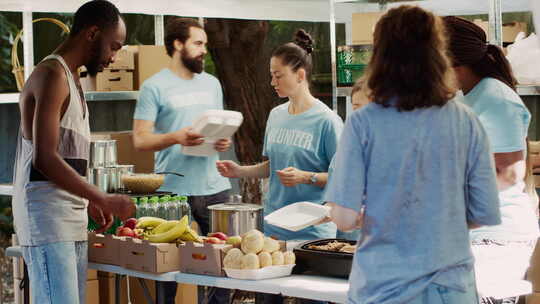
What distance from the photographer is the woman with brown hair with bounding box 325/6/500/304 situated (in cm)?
233

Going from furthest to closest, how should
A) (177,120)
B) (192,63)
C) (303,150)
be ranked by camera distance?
(192,63) → (177,120) → (303,150)

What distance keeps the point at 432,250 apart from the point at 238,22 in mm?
4727

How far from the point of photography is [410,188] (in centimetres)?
234

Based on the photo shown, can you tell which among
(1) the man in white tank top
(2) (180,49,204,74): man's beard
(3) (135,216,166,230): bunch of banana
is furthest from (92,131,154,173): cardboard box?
(1) the man in white tank top

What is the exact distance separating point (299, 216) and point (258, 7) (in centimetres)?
333

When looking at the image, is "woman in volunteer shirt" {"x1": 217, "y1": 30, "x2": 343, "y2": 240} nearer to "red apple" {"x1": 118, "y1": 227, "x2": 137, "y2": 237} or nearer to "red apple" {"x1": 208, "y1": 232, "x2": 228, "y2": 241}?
"red apple" {"x1": 208, "y1": 232, "x2": 228, "y2": 241}

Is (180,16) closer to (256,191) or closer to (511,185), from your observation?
(256,191)

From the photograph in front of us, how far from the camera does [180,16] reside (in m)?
6.24

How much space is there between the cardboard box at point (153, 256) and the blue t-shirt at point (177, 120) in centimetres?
128

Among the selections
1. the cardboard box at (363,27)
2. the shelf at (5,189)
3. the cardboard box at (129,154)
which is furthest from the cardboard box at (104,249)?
the cardboard box at (363,27)

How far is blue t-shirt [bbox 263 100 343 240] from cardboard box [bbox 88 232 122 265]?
2.68 ft

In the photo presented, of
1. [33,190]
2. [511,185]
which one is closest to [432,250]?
[511,185]

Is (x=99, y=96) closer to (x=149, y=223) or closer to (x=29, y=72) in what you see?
(x=29, y=72)

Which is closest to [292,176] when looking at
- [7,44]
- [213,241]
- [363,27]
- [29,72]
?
[213,241]
